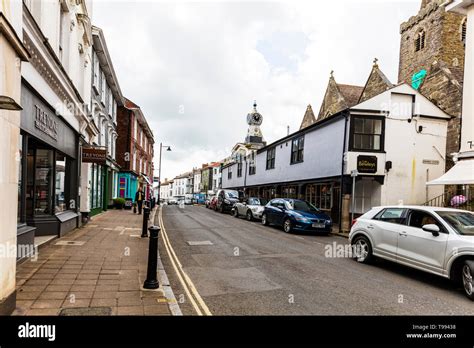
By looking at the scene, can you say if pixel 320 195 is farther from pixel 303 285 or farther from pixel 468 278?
pixel 303 285

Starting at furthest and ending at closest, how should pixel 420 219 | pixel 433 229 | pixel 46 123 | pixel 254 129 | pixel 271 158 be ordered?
pixel 254 129 → pixel 271 158 → pixel 46 123 → pixel 420 219 → pixel 433 229

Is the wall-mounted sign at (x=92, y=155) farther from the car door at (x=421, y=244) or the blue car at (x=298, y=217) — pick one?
the car door at (x=421, y=244)

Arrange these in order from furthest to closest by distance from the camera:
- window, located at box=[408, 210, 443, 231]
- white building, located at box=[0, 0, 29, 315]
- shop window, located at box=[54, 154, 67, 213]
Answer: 1. shop window, located at box=[54, 154, 67, 213]
2. window, located at box=[408, 210, 443, 231]
3. white building, located at box=[0, 0, 29, 315]

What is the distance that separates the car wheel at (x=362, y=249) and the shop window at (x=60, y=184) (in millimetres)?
9576

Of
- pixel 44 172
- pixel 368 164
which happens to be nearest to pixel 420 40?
pixel 368 164

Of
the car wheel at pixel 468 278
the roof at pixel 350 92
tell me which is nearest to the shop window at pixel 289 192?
the roof at pixel 350 92

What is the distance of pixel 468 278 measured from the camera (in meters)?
5.73

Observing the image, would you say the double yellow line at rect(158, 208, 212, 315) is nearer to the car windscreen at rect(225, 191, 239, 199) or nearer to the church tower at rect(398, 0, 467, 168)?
the car windscreen at rect(225, 191, 239, 199)

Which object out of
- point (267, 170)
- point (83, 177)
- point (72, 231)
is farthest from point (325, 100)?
point (72, 231)

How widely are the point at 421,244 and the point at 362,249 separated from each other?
1883 mm

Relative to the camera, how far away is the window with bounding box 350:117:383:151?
16.8 metres

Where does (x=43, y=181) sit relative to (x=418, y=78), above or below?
below

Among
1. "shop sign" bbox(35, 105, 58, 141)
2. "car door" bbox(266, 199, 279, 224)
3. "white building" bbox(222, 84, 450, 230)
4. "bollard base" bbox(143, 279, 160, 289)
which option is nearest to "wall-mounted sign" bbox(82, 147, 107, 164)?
"shop sign" bbox(35, 105, 58, 141)

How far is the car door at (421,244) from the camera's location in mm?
6309
